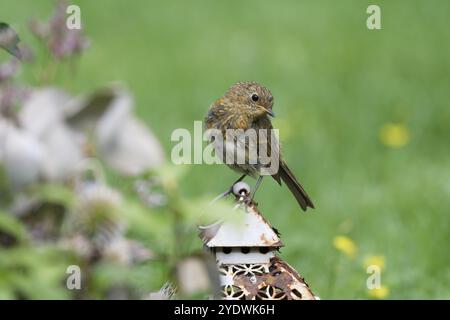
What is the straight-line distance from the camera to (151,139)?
4.14 meters

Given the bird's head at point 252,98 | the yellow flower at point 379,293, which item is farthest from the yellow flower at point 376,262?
the bird's head at point 252,98

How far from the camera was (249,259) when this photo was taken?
2.71 m

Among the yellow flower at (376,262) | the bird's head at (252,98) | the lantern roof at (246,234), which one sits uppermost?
the bird's head at (252,98)

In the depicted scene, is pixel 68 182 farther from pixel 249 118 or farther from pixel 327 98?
pixel 327 98

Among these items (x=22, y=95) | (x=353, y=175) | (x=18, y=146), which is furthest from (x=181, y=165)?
(x=353, y=175)

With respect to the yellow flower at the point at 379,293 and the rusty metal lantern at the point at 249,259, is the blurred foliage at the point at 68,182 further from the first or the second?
the yellow flower at the point at 379,293

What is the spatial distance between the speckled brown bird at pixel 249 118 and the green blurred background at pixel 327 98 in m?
1.26

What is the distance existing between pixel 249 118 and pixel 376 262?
1.68m

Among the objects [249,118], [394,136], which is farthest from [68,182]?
[394,136]

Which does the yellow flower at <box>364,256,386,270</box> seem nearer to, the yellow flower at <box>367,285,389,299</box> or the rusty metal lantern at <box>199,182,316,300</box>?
the yellow flower at <box>367,285,389,299</box>

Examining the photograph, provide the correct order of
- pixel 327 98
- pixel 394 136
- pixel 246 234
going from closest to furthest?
1. pixel 246 234
2. pixel 394 136
3. pixel 327 98

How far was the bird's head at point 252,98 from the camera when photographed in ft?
8.76
